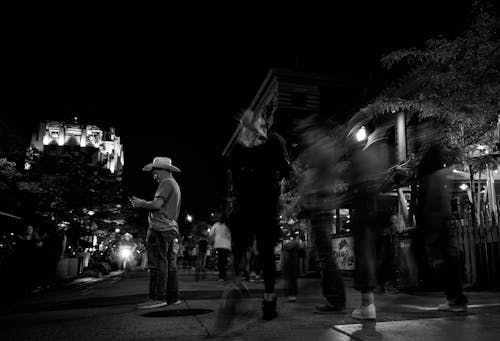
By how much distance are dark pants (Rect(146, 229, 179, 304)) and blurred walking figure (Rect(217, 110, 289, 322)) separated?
4.25ft

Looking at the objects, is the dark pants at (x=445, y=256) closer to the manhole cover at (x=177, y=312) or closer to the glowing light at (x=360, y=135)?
the glowing light at (x=360, y=135)

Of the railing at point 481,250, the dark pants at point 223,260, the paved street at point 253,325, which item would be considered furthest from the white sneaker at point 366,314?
the dark pants at point 223,260

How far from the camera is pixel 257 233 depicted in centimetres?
405

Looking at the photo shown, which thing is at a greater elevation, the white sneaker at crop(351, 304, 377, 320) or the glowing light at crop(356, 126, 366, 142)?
the glowing light at crop(356, 126, 366, 142)

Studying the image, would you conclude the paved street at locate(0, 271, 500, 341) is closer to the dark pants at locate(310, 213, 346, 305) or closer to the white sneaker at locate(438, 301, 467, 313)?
the white sneaker at locate(438, 301, 467, 313)

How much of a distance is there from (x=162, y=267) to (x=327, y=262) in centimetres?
234

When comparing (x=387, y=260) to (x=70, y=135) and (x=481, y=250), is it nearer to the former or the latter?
(x=481, y=250)

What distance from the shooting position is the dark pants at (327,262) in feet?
13.5

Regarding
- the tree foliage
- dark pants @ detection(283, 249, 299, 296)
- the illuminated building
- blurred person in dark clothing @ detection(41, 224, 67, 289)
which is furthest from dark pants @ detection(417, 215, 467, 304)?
the illuminated building

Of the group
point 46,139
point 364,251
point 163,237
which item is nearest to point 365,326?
point 364,251

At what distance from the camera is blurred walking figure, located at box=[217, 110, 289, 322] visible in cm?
402

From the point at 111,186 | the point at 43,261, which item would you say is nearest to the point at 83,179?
the point at 111,186

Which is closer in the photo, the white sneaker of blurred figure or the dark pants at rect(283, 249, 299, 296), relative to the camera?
the white sneaker of blurred figure

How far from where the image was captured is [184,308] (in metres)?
4.96
